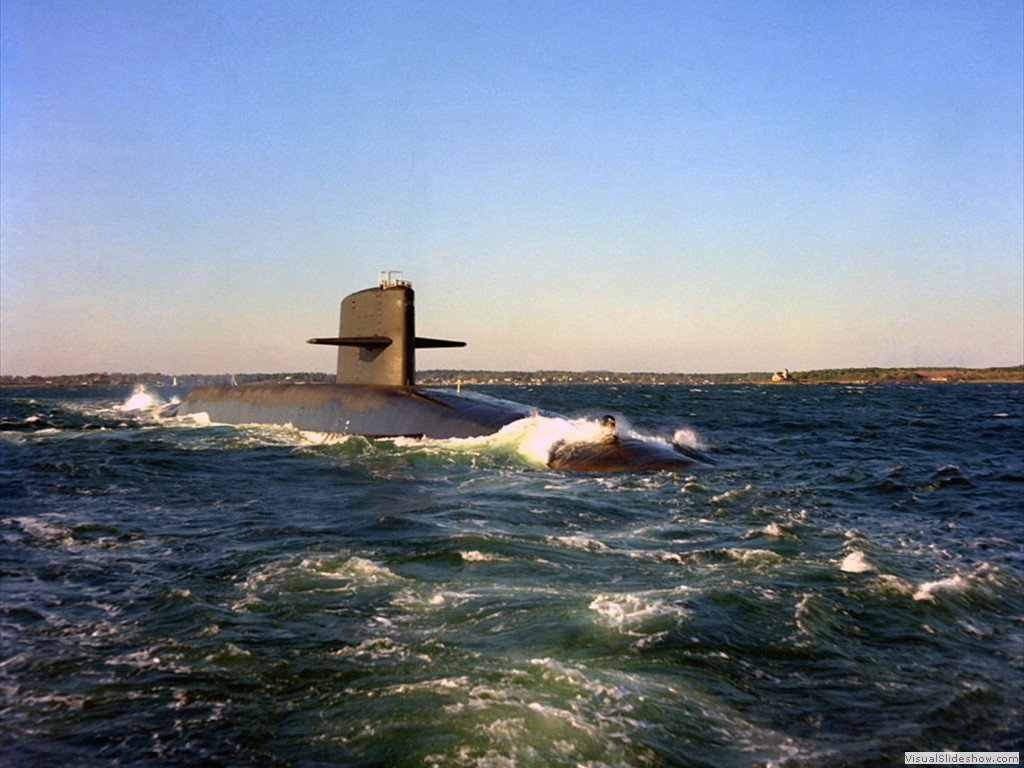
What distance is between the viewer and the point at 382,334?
85.3 feet

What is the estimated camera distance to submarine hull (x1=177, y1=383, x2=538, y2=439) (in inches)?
880

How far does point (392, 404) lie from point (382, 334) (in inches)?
120

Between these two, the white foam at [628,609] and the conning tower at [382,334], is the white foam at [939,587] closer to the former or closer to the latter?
the white foam at [628,609]

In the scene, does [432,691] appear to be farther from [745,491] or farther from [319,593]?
[745,491]

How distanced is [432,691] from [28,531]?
8.31 m

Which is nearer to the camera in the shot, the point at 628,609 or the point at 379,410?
the point at 628,609

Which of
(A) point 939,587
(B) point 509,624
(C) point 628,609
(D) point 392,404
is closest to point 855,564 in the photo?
(A) point 939,587

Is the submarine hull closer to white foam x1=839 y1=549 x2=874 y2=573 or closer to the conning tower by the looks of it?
the conning tower

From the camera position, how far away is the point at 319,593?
8039mm

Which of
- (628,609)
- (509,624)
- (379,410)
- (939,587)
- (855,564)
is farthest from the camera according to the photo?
(379,410)

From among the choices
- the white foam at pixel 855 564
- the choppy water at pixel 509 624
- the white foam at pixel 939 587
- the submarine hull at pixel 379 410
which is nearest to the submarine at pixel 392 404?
the submarine hull at pixel 379 410

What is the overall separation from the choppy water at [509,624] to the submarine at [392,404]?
3.96m

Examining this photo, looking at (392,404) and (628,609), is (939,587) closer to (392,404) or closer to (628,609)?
(628,609)

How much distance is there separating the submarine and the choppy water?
13.0ft
